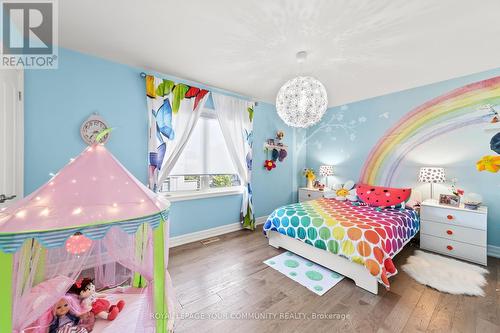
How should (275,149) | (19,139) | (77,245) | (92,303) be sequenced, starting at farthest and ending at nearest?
(275,149) < (19,139) < (77,245) < (92,303)

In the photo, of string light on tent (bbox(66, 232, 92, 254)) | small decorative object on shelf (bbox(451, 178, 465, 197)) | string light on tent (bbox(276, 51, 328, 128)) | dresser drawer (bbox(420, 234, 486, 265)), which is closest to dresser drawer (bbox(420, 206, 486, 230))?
dresser drawer (bbox(420, 234, 486, 265))

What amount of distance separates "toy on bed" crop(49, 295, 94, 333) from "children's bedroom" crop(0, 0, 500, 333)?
10 mm

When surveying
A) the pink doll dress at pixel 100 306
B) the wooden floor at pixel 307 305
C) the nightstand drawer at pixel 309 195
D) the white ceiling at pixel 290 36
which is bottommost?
the wooden floor at pixel 307 305

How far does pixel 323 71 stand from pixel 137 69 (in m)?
2.70

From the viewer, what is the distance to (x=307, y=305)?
5.91 ft

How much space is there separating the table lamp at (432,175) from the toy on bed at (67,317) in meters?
4.25

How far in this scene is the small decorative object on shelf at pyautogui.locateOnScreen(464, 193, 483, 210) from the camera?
2.61 metres

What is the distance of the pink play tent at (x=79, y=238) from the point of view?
0.84 meters

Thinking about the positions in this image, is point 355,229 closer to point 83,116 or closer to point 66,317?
point 66,317

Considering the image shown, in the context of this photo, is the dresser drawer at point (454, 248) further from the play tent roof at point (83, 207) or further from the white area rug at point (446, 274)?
the play tent roof at point (83, 207)

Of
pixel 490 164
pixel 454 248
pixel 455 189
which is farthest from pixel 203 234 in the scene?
pixel 490 164

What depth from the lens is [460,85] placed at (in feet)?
9.66

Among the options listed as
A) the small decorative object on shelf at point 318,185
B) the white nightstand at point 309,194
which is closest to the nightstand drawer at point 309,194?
the white nightstand at point 309,194

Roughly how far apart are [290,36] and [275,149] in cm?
249
